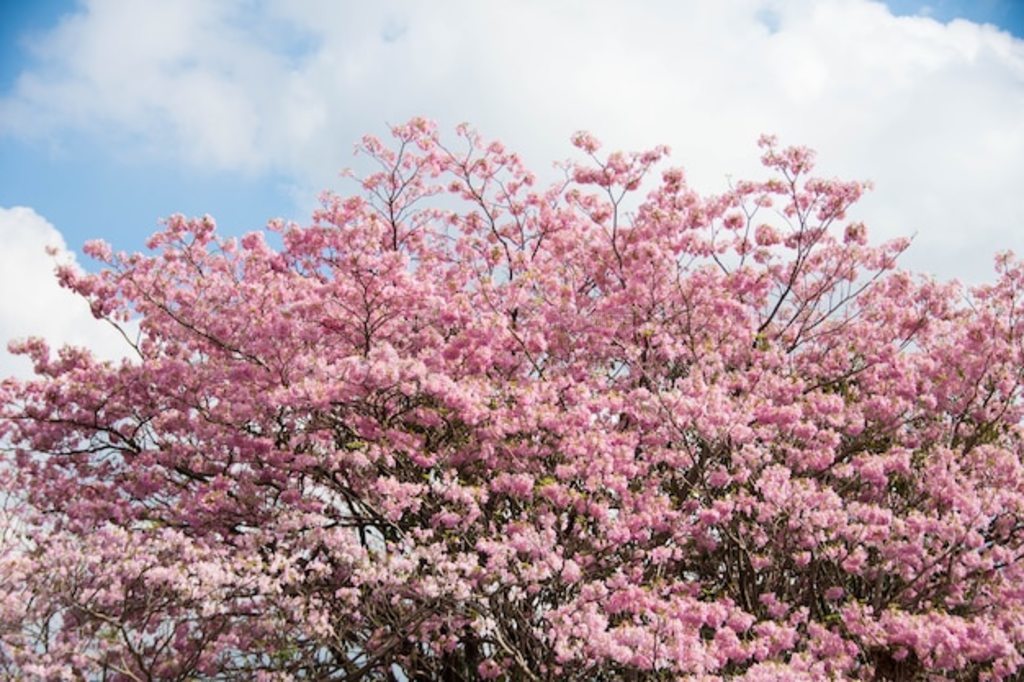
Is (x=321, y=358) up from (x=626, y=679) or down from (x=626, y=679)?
up

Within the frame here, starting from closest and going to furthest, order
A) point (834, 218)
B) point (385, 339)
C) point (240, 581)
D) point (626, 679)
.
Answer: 1. point (240, 581)
2. point (626, 679)
3. point (385, 339)
4. point (834, 218)

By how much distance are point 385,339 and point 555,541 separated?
4416 millimetres

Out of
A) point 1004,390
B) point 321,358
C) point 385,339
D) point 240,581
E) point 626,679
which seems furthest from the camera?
point 385,339

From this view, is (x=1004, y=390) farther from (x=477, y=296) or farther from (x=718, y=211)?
(x=477, y=296)

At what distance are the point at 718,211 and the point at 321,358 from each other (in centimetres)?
758

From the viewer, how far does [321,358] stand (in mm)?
12156

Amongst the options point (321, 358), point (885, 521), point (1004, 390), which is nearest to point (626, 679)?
point (885, 521)

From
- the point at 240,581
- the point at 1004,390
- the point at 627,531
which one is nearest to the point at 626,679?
the point at 627,531

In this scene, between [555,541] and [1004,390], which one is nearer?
[555,541]

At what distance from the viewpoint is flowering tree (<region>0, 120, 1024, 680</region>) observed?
1034 cm

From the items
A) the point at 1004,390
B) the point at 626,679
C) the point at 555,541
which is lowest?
the point at 626,679

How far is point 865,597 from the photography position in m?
12.7

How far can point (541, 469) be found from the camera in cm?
1198

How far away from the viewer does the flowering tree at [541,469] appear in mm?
10336
